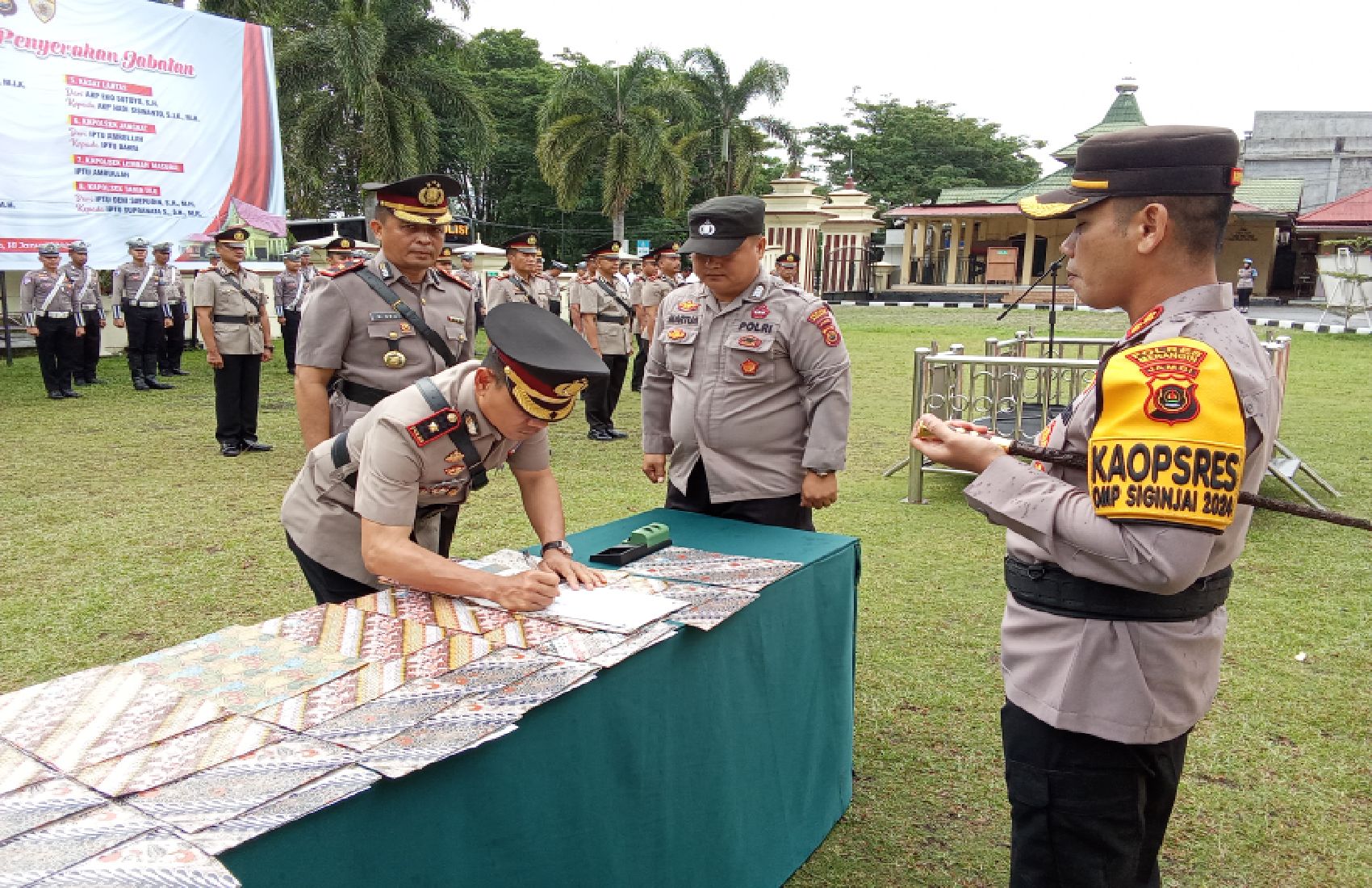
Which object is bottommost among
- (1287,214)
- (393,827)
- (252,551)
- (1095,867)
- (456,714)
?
(252,551)

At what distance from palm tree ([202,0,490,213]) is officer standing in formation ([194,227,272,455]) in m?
12.0

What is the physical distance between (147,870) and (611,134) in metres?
26.2

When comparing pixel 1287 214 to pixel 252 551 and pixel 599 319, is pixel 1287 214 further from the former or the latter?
pixel 252 551

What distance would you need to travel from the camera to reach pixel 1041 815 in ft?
5.59

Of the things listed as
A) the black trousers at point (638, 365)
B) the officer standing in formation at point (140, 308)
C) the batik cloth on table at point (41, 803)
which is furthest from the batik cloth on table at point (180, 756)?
the officer standing in formation at point (140, 308)

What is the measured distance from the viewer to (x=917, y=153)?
46375 mm

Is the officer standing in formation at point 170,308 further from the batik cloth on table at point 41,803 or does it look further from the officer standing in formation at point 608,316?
the batik cloth on table at point 41,803

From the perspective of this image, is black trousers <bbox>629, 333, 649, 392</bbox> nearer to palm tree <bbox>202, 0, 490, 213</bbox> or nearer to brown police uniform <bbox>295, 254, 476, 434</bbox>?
brown police uniform <bbox>295, 254, 476, 434</bbox>

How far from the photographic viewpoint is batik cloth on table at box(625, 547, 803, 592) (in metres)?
2.33

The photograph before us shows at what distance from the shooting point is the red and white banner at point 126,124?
446 inches

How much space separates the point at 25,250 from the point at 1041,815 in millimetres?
13505

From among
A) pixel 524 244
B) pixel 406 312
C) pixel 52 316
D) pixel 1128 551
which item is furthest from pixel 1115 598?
pixel 52 316

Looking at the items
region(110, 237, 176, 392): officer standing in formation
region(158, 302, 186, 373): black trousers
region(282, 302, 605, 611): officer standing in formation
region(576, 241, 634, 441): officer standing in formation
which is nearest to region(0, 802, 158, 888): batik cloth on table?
region(282, 302, 605, 611): officer standing in formation

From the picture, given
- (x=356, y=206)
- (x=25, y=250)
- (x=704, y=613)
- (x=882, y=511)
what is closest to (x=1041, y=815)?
(x=704, y=613)
